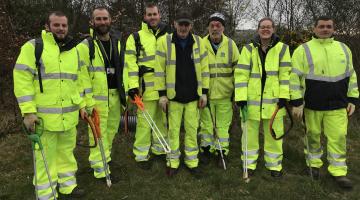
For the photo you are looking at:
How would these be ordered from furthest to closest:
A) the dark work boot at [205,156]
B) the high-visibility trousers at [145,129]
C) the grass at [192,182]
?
the dark work boot at [205,156] → the high-visibility trousers at [145,129] → the grass at [192,182]

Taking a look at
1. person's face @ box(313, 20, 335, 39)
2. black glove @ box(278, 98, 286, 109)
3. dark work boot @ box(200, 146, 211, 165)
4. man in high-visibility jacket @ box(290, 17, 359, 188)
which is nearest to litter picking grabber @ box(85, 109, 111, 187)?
dark work boot @ box(200, 146, 211, 165)

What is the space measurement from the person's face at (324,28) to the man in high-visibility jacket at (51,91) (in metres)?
3.44

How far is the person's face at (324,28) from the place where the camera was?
16.1ft

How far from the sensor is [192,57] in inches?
204

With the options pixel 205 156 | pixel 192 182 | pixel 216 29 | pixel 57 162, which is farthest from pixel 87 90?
pixel 205 156

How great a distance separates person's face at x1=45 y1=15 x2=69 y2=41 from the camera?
4148mm

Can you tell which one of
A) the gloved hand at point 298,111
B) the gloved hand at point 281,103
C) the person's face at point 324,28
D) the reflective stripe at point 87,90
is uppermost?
the person's face at point 324,28

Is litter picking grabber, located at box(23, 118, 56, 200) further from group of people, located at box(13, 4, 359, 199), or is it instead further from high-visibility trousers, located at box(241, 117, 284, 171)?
high-visibility trousers, located at box(241, 117, 284, 171)

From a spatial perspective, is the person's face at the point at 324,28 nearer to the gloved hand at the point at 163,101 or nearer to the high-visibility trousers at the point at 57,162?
the gloved hand at the point at 163,101

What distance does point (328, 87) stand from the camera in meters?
4.94

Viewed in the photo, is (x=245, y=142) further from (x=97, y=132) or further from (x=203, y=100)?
(x=97, y=132)

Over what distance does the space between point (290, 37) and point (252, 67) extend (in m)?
5.45

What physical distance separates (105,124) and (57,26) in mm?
1645

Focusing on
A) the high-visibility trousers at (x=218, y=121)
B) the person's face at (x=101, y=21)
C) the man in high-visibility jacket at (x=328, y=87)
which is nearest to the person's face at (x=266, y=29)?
the man in high-visibility jacket at (x=328, y=87)
